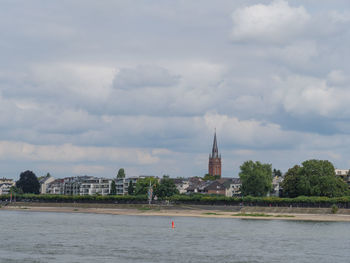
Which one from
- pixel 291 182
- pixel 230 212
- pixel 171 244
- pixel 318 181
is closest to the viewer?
pixel 171 244

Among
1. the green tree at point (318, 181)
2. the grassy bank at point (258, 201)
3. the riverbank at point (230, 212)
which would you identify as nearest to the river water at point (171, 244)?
the riverbank at point (230, 212)

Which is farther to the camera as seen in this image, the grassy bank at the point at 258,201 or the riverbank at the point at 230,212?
the grassy bank at the point at 258,201

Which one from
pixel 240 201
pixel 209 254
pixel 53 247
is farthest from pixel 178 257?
pixel 240 201

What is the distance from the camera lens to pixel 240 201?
178m

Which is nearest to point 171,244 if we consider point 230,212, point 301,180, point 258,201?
point 230,212

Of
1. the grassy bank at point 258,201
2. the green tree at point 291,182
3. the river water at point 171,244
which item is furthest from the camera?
the green tree at point 291,182

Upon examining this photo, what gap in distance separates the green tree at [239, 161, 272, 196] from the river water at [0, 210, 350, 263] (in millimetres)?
85902

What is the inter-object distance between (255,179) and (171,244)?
11793 centimetres

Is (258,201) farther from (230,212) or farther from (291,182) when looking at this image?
(291,182)

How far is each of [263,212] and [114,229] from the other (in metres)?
71.1

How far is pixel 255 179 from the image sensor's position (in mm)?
192250

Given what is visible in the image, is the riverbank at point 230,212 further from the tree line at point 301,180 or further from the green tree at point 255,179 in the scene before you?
the green tree at point 255,179

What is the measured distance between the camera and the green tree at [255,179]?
192 m

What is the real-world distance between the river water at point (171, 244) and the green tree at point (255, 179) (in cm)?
8590
